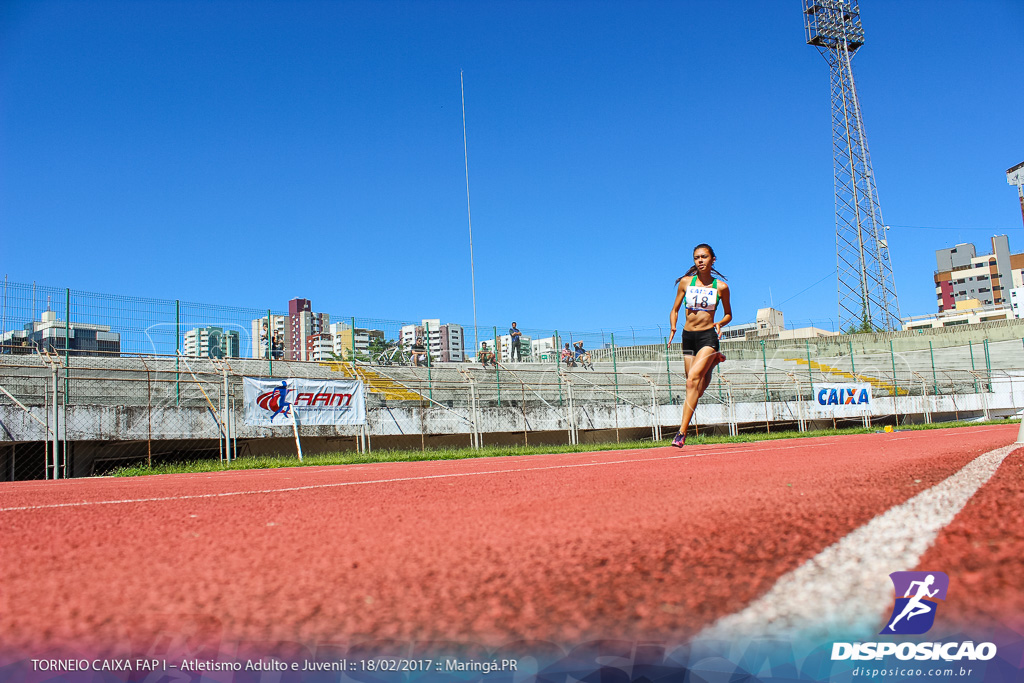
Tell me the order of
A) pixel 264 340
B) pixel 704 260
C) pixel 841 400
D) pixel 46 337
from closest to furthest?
pixel 704 260
pixel 46 337
pixel 264 340
pixel 841 400

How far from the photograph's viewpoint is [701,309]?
6629 millimetres

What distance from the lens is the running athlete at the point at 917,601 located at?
1.04m

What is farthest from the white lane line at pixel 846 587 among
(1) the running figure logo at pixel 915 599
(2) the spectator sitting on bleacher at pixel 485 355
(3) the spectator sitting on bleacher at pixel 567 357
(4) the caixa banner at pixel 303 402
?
(3) the spectator sitting on bleacher at pixel 567 357

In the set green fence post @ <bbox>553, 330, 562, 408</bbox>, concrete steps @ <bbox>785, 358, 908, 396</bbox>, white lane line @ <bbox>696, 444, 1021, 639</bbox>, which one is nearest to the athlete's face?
white lane line @ <bbox>696, 444, 1021, 639</bbox>

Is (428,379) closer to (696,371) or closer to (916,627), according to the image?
(696,371)

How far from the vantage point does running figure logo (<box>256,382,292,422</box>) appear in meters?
12.9

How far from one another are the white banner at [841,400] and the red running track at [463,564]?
2117 cm

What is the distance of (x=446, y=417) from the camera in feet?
53.1

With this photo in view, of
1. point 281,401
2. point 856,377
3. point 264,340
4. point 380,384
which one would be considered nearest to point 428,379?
point 380,384

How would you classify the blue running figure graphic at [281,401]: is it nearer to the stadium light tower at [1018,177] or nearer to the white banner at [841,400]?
the stadium light tower at [1018,177]

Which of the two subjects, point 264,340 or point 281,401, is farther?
point 264,340

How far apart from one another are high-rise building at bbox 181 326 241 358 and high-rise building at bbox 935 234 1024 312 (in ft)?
307

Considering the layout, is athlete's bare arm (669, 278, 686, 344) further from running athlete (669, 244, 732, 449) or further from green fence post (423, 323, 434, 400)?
green fence post (423, 323, 434, 400)

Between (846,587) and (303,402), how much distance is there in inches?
524
